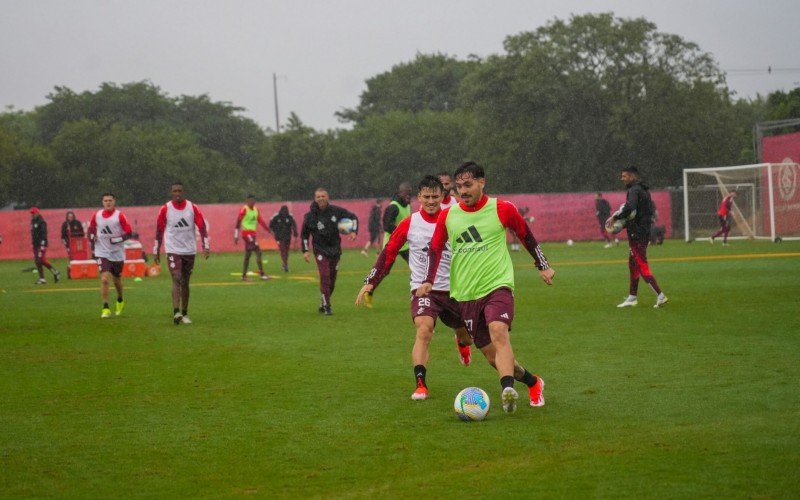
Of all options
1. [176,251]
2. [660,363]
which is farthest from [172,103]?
[660,363]

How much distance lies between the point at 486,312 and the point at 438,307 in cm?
137

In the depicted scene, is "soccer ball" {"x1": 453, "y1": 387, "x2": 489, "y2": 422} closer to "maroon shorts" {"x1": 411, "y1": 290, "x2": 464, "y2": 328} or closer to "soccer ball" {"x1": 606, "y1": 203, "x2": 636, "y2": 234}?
"maroon shorts" {"x1": 411, "y1": 290, "x2": 464, "y2": 328}

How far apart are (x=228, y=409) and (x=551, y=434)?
3.11 metres

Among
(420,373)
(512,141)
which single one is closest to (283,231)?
(420,373)

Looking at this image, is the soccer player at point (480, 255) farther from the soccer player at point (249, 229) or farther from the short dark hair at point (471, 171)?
the soccer player at point (249, 229)

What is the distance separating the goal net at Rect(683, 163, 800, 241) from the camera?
44000 millimetres

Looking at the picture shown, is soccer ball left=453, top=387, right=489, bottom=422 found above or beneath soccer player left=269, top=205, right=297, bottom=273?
beneath

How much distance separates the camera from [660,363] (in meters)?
11.6

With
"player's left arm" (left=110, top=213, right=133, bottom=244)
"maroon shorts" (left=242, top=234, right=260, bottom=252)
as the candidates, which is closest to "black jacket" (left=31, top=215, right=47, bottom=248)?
"maroon shorts" (left=242, top=234, right=260, bottom=252)

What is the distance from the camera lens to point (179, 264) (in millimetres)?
18078

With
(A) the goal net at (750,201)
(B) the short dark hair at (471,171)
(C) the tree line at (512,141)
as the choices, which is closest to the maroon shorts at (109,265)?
(B) the short dark hair at (471,171)

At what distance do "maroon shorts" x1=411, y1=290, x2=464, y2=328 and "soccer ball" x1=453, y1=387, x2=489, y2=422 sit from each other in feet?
5.65

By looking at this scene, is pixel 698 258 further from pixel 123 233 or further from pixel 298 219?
pixel 298 219

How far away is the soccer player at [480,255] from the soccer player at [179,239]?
9.30 meters
